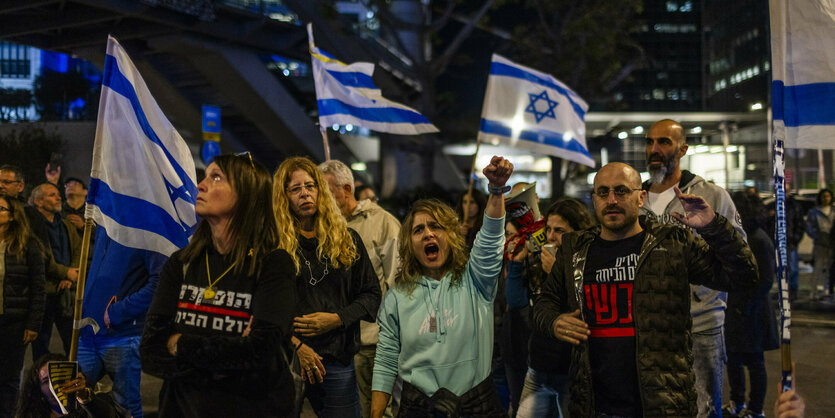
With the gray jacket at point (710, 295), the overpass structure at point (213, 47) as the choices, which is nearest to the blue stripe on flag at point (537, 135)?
the gray jacket at point (710, 295)

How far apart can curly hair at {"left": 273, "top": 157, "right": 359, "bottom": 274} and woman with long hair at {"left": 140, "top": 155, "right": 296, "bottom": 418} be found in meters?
1.07

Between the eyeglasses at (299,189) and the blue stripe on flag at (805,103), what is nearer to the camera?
the blue stripe on flag at (805,103)

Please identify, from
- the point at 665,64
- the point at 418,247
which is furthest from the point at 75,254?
the point at 665,64

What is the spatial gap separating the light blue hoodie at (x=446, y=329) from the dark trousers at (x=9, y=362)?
299cm

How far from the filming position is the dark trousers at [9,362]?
16.9 ft

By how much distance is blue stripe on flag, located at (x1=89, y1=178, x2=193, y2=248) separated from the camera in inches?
156

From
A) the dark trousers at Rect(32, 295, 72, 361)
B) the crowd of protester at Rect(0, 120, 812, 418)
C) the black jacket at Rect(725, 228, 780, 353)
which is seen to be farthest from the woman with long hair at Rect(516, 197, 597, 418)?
the dark trousers at Rect(32, 295, 72, 361)

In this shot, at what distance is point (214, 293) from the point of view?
2.96 metres

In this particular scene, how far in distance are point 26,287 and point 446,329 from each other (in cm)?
338

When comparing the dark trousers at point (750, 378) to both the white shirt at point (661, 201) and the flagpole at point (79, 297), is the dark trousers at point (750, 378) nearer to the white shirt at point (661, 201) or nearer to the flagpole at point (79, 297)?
the white shirt at point (661, 201)

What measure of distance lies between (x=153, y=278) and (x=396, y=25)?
60.5ft

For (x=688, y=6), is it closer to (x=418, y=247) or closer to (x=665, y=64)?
(x=665, y=64)

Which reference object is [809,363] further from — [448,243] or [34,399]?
[34,399]

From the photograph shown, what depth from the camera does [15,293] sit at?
5.26 meters
